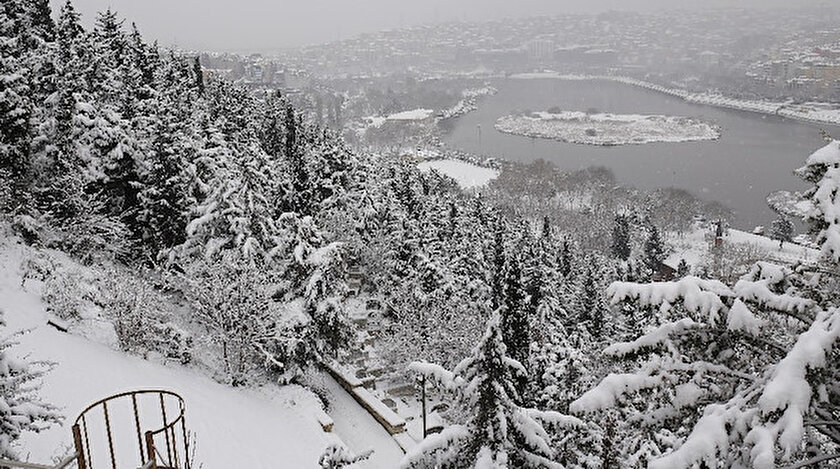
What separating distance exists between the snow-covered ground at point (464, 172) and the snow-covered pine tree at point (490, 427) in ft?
248

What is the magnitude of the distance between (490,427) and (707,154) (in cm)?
10759

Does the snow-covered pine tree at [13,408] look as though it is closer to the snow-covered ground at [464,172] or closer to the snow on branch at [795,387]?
the snow on branch at [795,387]

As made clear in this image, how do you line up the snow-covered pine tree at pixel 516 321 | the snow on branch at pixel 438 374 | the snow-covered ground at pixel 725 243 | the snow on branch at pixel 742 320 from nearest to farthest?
the snow on branch at pixel 742 320 < the snow on branch at pixel 438 374 < the snow-covered pine tree at pixel 516 321 < the snow-covered ground at pixel 725 243

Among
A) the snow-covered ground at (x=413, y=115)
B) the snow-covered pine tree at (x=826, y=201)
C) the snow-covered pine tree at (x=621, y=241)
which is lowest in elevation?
the snow-covered ground at (x=413, y=115)

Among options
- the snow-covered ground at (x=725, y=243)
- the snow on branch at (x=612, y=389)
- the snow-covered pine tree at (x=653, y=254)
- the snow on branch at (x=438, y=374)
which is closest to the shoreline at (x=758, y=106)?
the snow-covered ground at (x=725, y=243)

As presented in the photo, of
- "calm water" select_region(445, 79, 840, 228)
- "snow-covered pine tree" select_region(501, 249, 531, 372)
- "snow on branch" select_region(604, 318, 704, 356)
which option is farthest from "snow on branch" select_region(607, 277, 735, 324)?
"calm water" select_region(445, 79, 840, 228)

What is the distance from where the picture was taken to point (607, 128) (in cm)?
13088

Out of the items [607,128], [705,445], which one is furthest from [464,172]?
[705,445]

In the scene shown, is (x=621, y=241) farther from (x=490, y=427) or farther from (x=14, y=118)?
(x=490, y=427)

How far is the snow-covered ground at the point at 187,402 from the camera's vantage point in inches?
434

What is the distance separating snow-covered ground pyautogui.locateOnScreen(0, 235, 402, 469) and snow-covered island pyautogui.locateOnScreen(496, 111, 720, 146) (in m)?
109

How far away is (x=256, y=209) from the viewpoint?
1914 cm

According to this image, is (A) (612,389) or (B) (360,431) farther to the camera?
(B) (360,431)

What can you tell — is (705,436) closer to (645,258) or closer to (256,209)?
(256,209)
